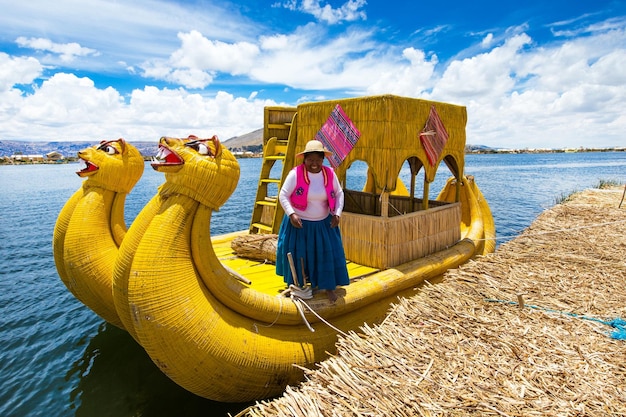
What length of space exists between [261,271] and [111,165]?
103 inches

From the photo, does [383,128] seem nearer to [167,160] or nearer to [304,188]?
[304,188]

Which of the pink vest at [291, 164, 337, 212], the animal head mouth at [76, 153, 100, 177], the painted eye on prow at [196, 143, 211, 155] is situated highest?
the painted eye on prow at [196, 143, 211, 155]

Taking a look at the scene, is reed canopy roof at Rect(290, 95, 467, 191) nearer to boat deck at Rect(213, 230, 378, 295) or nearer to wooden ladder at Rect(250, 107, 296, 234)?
wooden ladder at Rect(250, 107, 296, 234)

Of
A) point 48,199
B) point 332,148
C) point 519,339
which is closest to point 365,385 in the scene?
point 519,339

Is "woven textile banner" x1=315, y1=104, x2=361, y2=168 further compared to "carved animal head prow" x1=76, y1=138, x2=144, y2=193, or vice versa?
"woven textile banner" x1=315, y1=104, x2=361, y2=168

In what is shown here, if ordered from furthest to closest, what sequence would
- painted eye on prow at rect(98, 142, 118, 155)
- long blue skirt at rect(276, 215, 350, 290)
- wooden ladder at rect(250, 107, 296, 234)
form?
wooden ladder at rect(250, 107, 296, 234) → painted eye on prow at rect(98, 142, 118, 155) → long blue skirt at rect(276, 215, 350, 290)

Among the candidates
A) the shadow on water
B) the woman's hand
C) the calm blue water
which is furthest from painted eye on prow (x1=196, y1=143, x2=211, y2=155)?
the calm blue water

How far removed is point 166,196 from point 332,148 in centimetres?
307

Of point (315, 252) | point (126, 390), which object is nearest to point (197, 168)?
point (315, 252)

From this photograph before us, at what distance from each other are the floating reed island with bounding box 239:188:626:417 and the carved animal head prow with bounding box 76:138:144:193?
3.43m

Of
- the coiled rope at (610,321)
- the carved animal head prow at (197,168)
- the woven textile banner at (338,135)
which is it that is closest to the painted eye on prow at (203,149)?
the carved animal head prow at (197,168)

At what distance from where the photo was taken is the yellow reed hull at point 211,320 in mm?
3195

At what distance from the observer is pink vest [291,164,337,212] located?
3.87 meters

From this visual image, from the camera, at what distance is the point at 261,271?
5.63 meters
